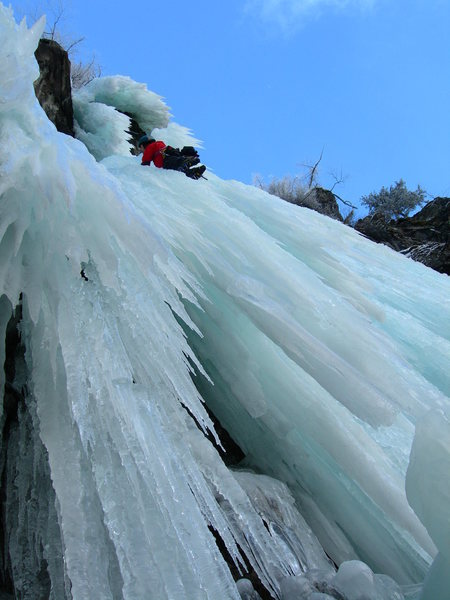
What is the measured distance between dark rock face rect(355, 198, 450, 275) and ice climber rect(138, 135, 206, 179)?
4782mm

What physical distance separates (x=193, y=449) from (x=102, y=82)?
6.01m

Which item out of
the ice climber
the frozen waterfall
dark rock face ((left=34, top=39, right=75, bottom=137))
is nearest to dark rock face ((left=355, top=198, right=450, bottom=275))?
the ice climber

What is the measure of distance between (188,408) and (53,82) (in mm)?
4817

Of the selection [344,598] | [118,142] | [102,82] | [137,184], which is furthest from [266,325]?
[102,82]

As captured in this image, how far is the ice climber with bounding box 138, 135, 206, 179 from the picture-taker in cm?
431

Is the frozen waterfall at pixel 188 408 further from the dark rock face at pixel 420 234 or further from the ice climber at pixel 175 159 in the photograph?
the dark rock face at pixel 420 234

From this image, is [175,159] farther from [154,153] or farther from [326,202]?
[326,202]

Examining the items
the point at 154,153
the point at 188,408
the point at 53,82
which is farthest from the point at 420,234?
the point at 188,408

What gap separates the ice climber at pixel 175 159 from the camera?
4312 millimetres

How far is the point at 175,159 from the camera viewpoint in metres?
4.38

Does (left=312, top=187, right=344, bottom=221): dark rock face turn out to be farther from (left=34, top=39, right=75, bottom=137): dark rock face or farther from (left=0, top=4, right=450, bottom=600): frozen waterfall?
(left=0, top=4, right=450, bottom=600): frozen waterfall

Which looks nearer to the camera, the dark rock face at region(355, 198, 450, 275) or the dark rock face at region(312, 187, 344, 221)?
the dark rock face at region(355, 198, 450, 275)

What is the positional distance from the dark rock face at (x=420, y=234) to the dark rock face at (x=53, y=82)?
5.30m

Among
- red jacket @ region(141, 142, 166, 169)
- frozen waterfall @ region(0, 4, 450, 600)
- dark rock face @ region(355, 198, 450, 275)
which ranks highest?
dark rock face @ region(355, 198, 450, 275)
